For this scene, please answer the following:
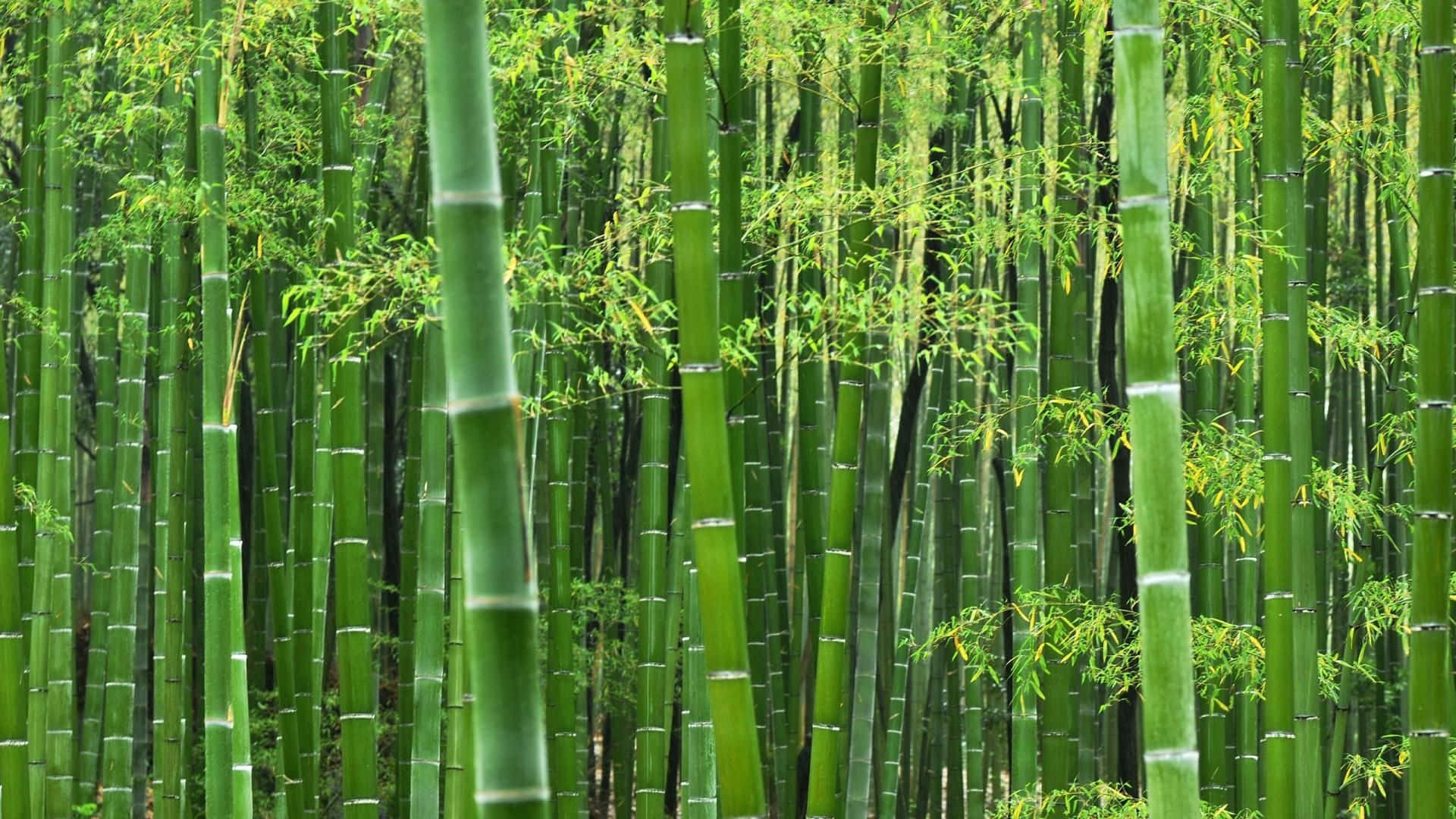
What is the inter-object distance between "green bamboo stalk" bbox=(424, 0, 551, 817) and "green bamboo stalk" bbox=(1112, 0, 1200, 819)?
2.83 feet

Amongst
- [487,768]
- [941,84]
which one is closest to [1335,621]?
[941,84]

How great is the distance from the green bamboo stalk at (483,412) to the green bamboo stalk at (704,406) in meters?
0.75

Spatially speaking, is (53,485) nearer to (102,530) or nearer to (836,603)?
(102,530)

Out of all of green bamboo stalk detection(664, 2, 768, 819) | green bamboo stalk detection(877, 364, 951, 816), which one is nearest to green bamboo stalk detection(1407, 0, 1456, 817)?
green bamboo stalk detection(664, 2, 768, 819)

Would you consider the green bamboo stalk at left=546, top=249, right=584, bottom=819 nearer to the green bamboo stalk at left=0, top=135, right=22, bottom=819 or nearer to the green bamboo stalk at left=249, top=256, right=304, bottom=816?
the green bamboo stalk at left=249, top=256, right=304, bottom=816

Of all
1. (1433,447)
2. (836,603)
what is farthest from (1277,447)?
(836,603)

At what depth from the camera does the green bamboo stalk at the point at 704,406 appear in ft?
6.27

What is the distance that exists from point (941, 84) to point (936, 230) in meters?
2.21

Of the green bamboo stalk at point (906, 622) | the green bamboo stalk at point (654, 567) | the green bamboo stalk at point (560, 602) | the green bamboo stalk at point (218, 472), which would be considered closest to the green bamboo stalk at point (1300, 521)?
the green bamboo stalk at point (906, 622)

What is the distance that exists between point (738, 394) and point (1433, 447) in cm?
139

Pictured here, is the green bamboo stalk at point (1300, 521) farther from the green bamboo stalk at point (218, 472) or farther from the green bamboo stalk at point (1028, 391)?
the green bamboo stalk at point (218, 472)

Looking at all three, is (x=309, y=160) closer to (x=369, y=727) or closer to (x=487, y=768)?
(x=369, y=727)

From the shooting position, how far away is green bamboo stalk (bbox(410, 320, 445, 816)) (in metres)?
3.54

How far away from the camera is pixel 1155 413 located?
167 centimetres
